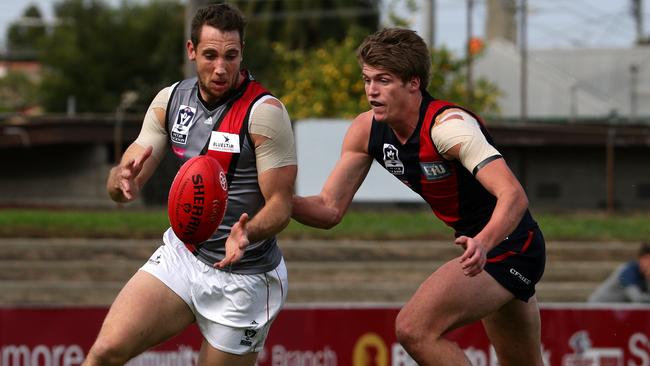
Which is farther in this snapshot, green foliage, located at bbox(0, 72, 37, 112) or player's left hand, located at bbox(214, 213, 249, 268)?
green foliage, located at bbox(0, 72, 37, 112)

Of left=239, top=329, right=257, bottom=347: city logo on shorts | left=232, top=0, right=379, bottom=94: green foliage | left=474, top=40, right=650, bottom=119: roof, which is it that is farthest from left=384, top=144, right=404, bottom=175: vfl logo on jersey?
left=232, top=0, right=379, bottom=94: green foliage

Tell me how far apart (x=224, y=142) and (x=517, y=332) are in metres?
1.80

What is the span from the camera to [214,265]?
565 cm

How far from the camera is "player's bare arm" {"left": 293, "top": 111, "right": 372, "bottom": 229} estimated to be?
6.18m

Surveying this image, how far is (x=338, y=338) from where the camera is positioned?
964 cm

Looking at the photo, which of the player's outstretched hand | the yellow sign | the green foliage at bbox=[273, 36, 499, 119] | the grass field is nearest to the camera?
the player's outstretched hand

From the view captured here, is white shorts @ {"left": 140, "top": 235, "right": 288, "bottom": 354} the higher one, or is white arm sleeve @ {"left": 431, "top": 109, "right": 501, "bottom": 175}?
white arm sleeve @ {"left": 431, "top": 109, "right": 501, "bottom": 175}

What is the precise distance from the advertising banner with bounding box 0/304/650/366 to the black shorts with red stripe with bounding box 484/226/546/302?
143 inches

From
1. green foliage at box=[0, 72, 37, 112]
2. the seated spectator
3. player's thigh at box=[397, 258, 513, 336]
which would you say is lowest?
green foliage at box=[0, 72, 37, 112]

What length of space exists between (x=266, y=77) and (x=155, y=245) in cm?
2826

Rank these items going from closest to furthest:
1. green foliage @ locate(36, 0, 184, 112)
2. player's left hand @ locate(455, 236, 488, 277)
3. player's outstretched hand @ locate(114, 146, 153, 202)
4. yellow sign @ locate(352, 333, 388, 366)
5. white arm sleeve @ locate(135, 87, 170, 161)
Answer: player's left hand @ locate(455, 236, 488, 277)
player's outstretched hand @ locate(114, 146, 153, 202)
white arm sleeve @ locate(135, 87, 170, 161)
yellow sign @ locate(352, 333, 388, 366)
green foliage @ locate(36, 0, 184, 112)

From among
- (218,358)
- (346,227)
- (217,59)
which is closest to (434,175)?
(217,59)

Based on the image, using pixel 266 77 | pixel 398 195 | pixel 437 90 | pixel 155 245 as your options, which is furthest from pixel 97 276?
pixel 266 77

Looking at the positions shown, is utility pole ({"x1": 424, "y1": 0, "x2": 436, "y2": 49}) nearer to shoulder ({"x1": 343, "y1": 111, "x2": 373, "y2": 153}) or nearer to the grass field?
→ the grass field
